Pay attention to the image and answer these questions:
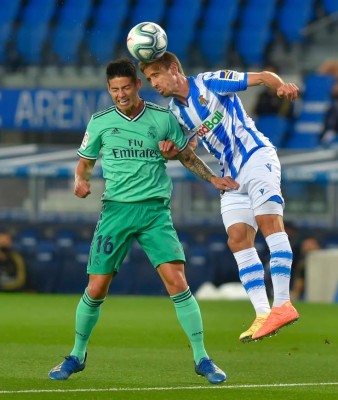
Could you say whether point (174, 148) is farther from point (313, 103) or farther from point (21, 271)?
point (313, 103)

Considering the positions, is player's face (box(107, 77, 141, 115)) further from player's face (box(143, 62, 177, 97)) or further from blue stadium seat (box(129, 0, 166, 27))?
blue stadium seat (box(129, 0, 166, 27))

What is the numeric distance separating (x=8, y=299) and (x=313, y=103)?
758 cm

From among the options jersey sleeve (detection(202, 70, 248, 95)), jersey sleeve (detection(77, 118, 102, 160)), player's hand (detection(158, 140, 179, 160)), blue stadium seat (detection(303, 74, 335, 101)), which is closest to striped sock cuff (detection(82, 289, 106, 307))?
jersey sleeve (detection(77, 118, 102, 160))

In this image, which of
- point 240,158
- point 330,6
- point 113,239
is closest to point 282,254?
point 240,158

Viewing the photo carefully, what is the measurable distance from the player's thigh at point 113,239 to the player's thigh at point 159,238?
96 mm

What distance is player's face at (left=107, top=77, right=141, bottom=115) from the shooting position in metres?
8.41

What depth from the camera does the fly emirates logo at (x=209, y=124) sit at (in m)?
9.34

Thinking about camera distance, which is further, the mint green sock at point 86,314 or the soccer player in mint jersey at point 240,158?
the soccer player in mint jersey at point 240,158

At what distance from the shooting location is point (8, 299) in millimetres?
18234

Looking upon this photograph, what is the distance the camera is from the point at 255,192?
9.34m

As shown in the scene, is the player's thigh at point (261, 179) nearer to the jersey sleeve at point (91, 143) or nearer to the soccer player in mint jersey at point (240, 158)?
the soccer player in mint jersey at point (240, 158)

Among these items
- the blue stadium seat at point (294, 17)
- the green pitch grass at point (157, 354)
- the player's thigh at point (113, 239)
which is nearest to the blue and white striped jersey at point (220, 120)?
the player's thigh at point (113, 239)

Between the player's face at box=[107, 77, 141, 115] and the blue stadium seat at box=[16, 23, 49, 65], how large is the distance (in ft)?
45.9

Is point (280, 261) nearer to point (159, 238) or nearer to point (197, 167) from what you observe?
point (197, 167)
